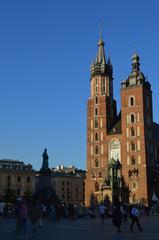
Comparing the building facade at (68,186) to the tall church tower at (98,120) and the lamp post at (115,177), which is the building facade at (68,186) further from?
the lamp post at (115,177)

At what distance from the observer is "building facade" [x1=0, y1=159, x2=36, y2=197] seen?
111 metres

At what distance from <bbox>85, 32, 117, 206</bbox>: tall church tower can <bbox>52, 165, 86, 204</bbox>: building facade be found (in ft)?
121

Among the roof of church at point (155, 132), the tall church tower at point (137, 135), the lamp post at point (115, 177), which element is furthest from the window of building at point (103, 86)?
the lamp post at point (115, 177)

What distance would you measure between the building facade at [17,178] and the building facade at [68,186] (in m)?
10.1

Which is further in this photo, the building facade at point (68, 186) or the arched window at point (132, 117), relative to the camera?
the building facade at point (68, 186)

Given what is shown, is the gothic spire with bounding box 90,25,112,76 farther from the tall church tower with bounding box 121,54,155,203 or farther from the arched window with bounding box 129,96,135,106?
the arched window with bounding box 129,96,135,106

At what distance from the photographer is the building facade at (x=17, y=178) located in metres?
111

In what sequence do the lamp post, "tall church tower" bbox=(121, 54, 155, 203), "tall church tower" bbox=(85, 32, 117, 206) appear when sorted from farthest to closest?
"tall church tower" bbox=(85, 32, 117, 206)
"tall church tower" bbox=(121, 54, 155, 203)
the lamp post

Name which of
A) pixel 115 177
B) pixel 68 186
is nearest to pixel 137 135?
pixel 115 177

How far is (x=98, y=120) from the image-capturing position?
90250 millimetres

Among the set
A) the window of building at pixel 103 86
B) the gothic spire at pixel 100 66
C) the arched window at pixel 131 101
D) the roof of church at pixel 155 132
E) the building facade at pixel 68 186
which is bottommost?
the building facade at pixel 68 186

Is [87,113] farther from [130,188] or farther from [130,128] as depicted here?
[130,188]

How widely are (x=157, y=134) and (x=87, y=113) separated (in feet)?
59.2

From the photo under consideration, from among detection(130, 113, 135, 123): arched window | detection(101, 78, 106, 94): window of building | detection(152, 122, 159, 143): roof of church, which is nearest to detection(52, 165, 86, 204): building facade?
detection(152, 122, 159, 143): roof of church
